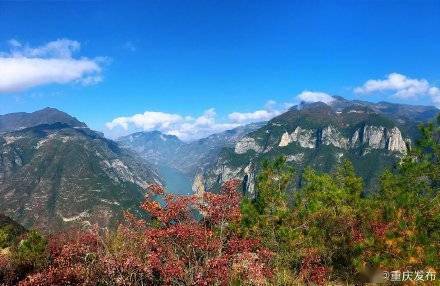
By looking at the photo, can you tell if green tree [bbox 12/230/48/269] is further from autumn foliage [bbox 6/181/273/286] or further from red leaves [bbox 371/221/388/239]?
red leaves [bbox 371/221/388/239]

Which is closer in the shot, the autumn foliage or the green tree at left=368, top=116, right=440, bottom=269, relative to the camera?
the autumn foliage

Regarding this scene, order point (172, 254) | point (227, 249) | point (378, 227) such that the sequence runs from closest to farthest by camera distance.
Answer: point (172, 254) → point (227, 249) → point (378, 227)

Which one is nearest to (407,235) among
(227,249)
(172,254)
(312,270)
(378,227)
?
(312,270)

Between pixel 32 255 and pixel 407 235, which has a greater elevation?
pixel 407 235

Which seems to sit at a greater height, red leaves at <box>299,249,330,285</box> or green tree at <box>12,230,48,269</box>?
green tree at <box>12,230,48,269</box>

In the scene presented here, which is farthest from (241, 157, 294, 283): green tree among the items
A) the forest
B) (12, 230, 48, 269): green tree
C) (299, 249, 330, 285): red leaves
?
(12, 230, 48, 269): green tree

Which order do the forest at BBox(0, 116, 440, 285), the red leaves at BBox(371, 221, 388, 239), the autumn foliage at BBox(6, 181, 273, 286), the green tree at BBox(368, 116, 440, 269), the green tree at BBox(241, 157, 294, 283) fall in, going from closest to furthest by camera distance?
the autumn foliage at BBox(6, 181, 273, 286) < the forest at BBox(0, 116, 440, 285) < the green tree at BBox(368, 116, 440, 269) < the red leaves at BBox(371, 221, 388, 239) < the green tree at BBox(241, 157, 294, 283)

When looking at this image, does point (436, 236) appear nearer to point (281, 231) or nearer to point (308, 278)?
point (308, 278)

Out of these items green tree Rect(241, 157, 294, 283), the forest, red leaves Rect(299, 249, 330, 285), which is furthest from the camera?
green tree Rect(241, 157, 294, 283)

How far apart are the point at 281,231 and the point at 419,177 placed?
48.3ft

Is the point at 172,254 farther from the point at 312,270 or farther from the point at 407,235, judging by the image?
the point at 407,235

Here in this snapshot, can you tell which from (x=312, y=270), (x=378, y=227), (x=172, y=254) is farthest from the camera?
(x=378, y=227)

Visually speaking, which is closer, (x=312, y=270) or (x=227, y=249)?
(x=227, y=249)

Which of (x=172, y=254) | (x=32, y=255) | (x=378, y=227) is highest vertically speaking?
(x=172, y=254)
